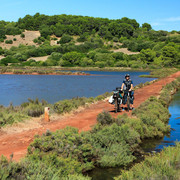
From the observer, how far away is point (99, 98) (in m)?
21.8

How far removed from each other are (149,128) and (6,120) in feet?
20.0

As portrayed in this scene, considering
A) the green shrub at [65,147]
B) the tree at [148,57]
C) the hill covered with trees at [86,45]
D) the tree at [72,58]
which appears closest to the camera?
the green shrub at [65,147]

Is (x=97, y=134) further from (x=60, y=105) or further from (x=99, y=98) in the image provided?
(x=99, y=98)

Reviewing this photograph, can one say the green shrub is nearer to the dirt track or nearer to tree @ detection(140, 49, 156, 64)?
the dirt track

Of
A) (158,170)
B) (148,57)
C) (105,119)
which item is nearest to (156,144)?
(105,119)

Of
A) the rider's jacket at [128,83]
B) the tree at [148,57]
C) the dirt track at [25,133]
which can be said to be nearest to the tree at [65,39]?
the tree at [148,57]

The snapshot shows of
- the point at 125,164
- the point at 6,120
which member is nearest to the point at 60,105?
the point at 6,120

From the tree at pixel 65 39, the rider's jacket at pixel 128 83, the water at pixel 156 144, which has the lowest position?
the water at pixel 156 144

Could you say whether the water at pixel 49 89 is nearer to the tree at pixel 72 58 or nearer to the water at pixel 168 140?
the water at pixel 168 140

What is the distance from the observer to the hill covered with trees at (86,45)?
10162 cm

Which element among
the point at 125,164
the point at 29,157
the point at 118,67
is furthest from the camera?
the point at 118,67

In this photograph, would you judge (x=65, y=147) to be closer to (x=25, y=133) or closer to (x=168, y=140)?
(x=25, y=133)

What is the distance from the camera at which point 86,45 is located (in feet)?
438

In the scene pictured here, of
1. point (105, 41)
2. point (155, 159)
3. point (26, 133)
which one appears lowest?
point (26, 133)
